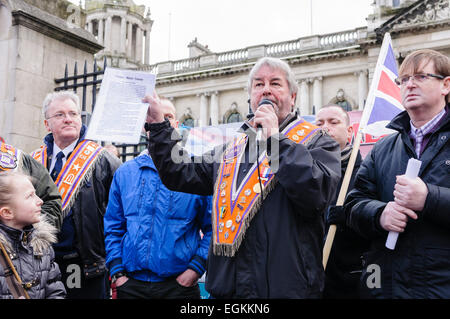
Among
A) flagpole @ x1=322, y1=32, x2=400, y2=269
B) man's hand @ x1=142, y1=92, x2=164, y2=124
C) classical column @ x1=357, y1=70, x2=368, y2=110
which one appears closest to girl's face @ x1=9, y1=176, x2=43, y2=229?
man's hand @ x1=142, y1=92, x2=164, y2=124

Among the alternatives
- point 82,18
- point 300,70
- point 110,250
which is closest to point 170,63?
point 300,70

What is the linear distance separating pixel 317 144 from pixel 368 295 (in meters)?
0.97

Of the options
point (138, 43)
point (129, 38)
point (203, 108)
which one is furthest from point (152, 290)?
point (138, 43)

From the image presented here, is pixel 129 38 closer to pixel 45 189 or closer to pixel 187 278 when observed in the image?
pixel 45 189

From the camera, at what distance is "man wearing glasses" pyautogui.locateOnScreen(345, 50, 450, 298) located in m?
2.44

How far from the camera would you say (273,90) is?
9.57 ft

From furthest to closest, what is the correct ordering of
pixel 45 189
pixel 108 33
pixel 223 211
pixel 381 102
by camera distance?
pixel 108 33 < pixel 381 102 < pixel 45 189 < pixel 223 211

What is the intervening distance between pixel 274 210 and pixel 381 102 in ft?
8.06

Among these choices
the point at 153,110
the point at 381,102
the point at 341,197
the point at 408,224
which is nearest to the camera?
the point at 408,224

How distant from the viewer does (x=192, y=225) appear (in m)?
3.59

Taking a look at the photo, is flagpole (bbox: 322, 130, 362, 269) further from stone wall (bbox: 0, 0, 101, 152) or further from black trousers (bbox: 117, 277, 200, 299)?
stone wall (bbox: 0, 0, 101, 152)

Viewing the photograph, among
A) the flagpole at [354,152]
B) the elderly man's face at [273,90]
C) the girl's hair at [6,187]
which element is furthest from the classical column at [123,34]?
the elderly man's face at [273,90]

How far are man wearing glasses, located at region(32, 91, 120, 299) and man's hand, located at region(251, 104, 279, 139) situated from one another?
2081mm

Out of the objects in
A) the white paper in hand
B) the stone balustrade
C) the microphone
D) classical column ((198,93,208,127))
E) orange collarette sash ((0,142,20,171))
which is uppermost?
the stone balustrade
